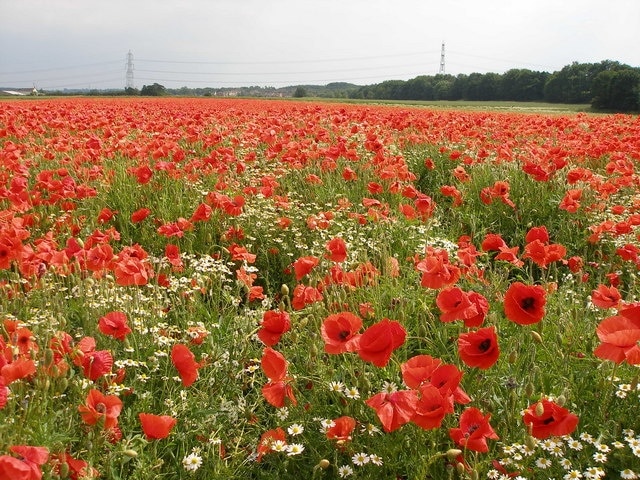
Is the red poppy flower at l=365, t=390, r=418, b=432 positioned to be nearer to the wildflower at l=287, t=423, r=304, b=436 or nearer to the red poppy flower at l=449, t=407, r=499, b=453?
the red poppy flower at l=449, t=407, r=499, b=453

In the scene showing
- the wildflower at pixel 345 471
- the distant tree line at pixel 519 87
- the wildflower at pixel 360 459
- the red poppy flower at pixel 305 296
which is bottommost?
the wildflower at pixel 345 471

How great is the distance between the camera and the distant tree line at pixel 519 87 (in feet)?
163

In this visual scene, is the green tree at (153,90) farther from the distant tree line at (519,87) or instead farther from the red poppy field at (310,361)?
the red poppy field at (310,361)

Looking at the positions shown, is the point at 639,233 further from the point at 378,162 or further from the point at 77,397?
the point at 77,397

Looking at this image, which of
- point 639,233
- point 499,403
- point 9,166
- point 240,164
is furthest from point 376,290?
point 9,166

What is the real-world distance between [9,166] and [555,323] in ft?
15.8

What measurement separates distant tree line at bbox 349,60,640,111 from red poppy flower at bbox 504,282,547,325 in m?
48.8

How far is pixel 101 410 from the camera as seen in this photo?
6.16 feet

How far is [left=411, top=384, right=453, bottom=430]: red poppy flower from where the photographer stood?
1587 millimetres

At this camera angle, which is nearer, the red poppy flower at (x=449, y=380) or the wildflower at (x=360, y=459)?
the red poppy flower at (x=449, y=380)

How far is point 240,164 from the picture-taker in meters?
5.88

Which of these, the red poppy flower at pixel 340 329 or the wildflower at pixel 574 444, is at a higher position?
the red poppy flower at pixel 340 329

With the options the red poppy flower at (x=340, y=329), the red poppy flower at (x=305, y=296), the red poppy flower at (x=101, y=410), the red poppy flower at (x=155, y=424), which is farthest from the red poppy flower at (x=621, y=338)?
the red poppy flower at (x=101, y=410)

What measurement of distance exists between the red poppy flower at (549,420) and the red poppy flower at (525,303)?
0.33 m
